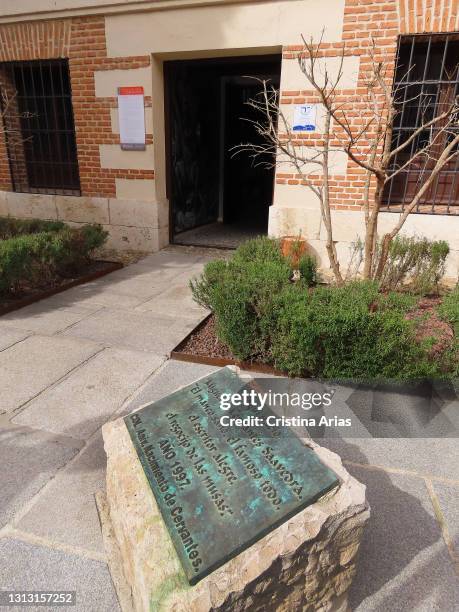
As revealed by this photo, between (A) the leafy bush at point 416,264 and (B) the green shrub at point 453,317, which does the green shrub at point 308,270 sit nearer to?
(A) the leafy bush at point 416,264

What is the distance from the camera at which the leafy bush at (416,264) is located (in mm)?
5012

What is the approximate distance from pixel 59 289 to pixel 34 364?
6.84 ft

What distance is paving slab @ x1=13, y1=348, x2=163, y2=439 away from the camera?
282 cm

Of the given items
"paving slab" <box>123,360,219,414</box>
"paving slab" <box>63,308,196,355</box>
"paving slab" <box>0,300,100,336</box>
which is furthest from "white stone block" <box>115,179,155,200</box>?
"paving slab" <box>123,360,219,414</box>

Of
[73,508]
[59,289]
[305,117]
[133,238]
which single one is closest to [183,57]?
[305,117]

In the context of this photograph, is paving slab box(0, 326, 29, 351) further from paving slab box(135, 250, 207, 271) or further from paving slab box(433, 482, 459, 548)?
paving slab box(433, 482, 459, 548)

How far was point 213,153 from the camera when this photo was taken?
9672mm

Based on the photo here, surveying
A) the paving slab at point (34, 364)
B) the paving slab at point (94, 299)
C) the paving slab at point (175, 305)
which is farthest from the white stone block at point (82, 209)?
the paving slab at point (34, 364)

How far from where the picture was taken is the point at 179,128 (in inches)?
320

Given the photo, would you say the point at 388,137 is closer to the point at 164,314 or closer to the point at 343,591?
the point at 164,314

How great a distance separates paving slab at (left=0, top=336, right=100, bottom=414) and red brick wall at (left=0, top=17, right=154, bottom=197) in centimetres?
412

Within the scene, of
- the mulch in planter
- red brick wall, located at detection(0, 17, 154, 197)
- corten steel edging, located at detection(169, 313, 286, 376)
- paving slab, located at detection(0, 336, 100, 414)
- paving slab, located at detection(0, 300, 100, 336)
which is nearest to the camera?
the mulch in planter

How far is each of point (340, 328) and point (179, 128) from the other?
6644mm

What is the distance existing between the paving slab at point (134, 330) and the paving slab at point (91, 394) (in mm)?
175
